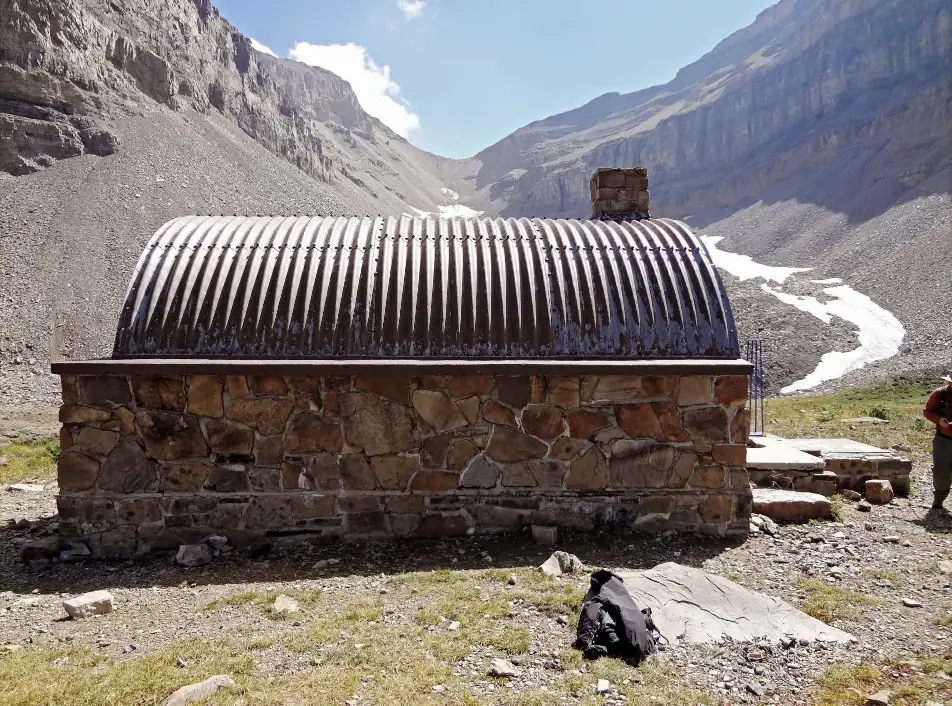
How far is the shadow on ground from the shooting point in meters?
6.03

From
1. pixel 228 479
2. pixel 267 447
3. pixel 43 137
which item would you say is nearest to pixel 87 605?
Answer: pixel 228 479

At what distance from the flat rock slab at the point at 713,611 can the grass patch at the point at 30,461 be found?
1024 centimetres

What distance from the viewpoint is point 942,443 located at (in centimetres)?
798

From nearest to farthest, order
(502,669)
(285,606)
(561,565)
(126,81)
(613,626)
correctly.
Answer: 1. (502,669)
2. (613,626)
3. (285,606)
4. (561,565)
5. (126,81)

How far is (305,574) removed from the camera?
6.07 meters

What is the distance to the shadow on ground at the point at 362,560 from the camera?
6.03 m

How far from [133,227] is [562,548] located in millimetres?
44103

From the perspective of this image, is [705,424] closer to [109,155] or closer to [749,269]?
[109,155]

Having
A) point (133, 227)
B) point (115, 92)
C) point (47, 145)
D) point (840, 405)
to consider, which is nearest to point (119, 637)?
point (840, 405)

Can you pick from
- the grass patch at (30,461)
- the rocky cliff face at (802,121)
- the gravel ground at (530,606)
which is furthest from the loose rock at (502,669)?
the rocky cliff face at (802,121)

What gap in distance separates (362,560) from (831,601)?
4.15 metres

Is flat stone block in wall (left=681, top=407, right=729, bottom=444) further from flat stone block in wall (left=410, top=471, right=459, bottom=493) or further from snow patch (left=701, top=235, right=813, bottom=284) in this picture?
snow patch (left=701, top=235, right=813, bottom=284)

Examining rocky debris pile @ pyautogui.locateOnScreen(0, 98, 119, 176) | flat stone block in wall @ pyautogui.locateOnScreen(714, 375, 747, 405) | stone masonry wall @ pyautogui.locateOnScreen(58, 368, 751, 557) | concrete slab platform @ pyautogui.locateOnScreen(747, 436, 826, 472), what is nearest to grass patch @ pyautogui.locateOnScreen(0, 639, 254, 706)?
stone masonry wall @ pyautogui.locateOnScreen(58, 368, 751, 557)

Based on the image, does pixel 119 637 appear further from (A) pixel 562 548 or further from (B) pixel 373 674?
(A) pixel 562 548
